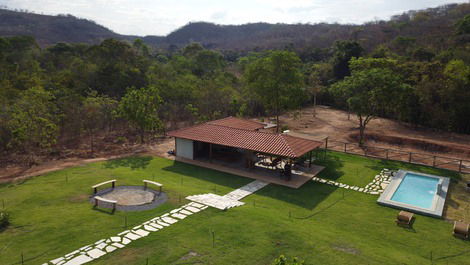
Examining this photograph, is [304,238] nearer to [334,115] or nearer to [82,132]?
[82,132]

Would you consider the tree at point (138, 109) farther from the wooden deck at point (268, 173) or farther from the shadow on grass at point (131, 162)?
the wooden deck at point (268, 173)

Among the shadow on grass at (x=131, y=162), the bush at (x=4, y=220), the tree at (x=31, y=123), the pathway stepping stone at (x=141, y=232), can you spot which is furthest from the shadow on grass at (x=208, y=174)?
the bush at (x=4, y=220)

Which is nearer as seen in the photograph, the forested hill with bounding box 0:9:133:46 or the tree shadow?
the tree shadow

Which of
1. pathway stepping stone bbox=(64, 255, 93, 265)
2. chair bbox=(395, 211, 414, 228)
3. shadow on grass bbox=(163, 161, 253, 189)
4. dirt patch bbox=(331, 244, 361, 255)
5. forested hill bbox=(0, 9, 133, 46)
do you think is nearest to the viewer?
pathway stepping stone bbox=(64, 255, 93, 265)

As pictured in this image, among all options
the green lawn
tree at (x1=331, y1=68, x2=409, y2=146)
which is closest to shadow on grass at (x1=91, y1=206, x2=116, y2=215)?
the green lawn

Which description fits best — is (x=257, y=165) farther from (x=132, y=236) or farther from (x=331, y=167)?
(x=132, y=236)

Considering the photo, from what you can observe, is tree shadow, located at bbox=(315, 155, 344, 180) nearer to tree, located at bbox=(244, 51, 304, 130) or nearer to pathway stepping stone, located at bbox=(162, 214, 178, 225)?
tree, located at bbox=(244, 51, 304, 130)
